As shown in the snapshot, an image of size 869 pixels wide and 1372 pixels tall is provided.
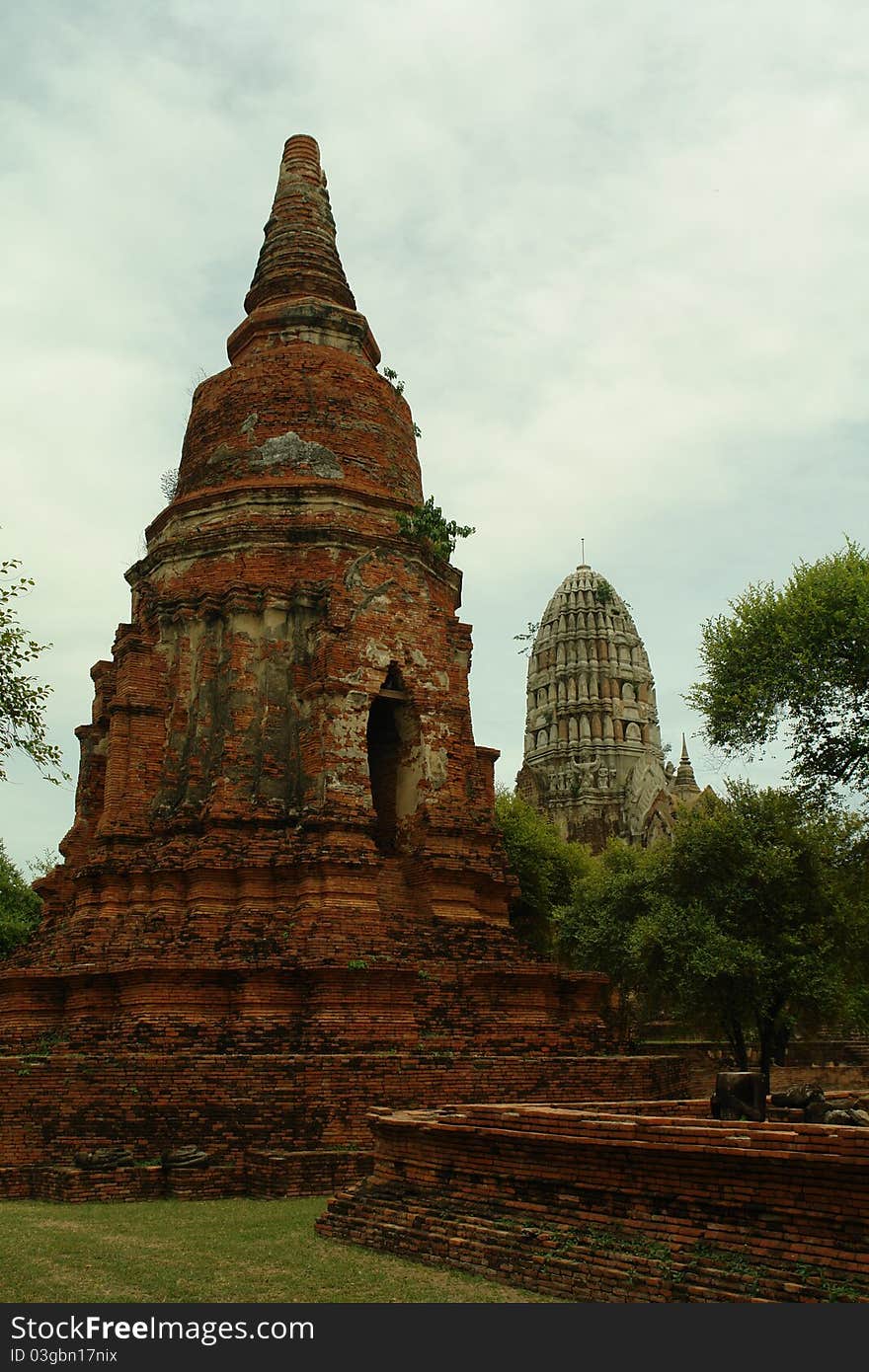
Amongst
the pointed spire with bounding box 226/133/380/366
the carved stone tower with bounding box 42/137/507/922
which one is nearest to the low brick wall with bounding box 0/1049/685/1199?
the carved stone tower with bounding box 42/137/507/922

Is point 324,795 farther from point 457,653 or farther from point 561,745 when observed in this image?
point 561,745

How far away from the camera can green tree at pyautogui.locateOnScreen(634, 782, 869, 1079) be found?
73.8ft

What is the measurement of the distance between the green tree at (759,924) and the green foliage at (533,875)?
7.72 metres

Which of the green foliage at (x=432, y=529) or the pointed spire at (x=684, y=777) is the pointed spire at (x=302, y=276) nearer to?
the green foliage at (x=432, y=529)

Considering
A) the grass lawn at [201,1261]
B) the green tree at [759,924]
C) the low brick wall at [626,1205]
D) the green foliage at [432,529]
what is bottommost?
the grass lawn at [201,1261]

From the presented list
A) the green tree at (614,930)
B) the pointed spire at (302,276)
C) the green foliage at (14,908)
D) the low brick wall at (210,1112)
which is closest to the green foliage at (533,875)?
the green tree at (614,930)

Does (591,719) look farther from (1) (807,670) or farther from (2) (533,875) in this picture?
(1) (807,670)

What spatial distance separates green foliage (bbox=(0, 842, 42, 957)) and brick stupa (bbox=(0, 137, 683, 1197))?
14.1 m

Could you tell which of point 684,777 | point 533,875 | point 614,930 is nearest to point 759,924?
point 614,930

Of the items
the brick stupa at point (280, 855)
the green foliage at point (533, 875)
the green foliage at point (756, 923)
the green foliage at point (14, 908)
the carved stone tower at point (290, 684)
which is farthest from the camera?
the green foliage at point (533, 875)

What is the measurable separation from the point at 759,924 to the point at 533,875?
9.83 m

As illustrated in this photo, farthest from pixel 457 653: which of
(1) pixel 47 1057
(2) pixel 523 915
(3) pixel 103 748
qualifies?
(2) pixel 523 915

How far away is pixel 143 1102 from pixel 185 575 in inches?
328

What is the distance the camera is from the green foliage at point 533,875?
1280 inches
